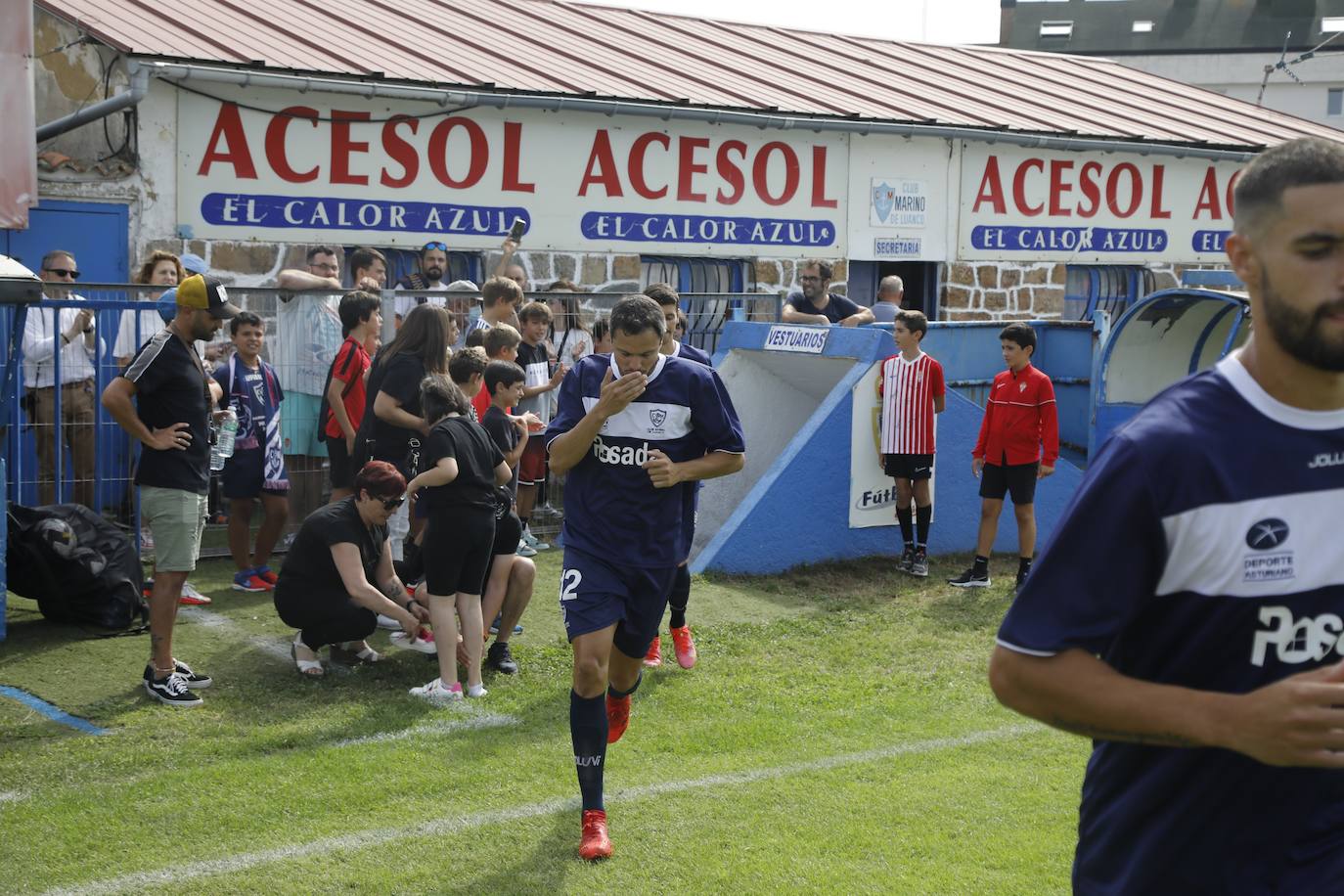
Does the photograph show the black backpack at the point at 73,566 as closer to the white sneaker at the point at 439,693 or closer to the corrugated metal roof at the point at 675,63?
the white sneaker at the point at 439,693

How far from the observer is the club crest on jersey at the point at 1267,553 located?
233cm

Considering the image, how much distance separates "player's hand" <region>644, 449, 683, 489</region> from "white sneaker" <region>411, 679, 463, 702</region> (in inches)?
81.8

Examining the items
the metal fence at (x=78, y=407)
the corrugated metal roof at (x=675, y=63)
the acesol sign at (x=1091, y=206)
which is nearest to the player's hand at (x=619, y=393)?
the metal fence at (x=78, y=407)

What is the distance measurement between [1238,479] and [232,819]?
4188 mm

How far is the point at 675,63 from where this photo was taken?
17000 millimetres

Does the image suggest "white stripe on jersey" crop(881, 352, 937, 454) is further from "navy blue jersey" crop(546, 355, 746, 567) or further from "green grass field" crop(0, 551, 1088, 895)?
"navy blue jersey" crop(546, 355, 746, 567)

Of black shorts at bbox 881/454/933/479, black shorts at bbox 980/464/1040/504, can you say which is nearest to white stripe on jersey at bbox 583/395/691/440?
black shorts at bbox 881/454/933/479

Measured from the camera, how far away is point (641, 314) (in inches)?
213

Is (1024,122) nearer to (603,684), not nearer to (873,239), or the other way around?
(873,239)

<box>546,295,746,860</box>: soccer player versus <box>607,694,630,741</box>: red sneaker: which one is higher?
<box>546,295,746,860</box>: soccer player

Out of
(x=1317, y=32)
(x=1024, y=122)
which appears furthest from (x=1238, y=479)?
(x=1317, y=32)

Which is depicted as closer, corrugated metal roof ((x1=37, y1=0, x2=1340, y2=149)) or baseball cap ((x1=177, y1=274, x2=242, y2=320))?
baseball cap ((x1=177, y1=274, x2=242, y2=320))

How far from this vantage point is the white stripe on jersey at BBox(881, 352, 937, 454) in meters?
10.3

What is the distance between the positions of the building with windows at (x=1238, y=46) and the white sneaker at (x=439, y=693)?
40407 mm
